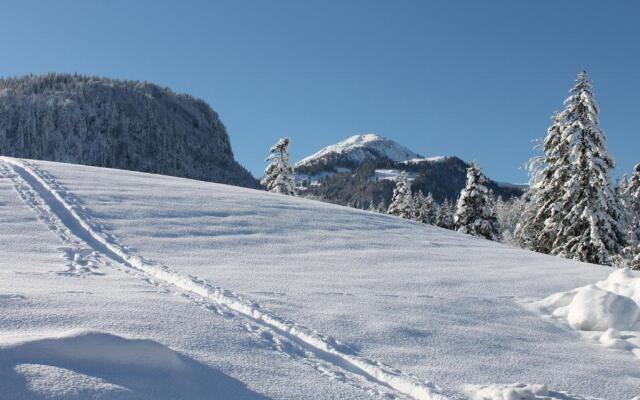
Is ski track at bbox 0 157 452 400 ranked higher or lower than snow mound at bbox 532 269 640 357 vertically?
lower

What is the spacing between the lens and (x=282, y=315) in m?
7.39

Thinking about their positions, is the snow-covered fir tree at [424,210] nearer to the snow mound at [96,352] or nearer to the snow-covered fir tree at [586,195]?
the snow-covered fir tree at [586,195]

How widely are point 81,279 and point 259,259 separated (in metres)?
4.20

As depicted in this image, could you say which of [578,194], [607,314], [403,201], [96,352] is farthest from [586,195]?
[403,201]

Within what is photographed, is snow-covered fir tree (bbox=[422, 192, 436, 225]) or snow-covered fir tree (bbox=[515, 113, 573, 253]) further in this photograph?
snow-covered fir tree (bbox=[422, 192, 436, 225])

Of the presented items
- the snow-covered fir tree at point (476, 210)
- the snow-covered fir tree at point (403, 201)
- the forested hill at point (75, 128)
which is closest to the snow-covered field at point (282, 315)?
the snow-covered fir tree at point (476, 210)

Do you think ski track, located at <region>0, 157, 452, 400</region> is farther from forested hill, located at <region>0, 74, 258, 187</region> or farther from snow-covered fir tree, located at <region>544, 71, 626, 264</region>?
forested hill, located at <region>0, 74, 258, 187</region>

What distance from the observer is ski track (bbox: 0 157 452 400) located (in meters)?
5.62

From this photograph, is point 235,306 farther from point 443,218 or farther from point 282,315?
point 443,218

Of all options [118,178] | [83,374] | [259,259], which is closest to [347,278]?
[259,259]

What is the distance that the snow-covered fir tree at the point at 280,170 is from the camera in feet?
137

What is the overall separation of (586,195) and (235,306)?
21446 millimetres

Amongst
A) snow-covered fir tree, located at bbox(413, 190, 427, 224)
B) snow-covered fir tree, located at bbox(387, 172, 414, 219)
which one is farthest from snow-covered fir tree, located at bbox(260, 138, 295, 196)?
snow-covered fir tree, located at bbox(413, 190, 427, 224)

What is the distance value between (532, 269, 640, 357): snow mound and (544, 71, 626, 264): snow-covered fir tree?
1599cm
